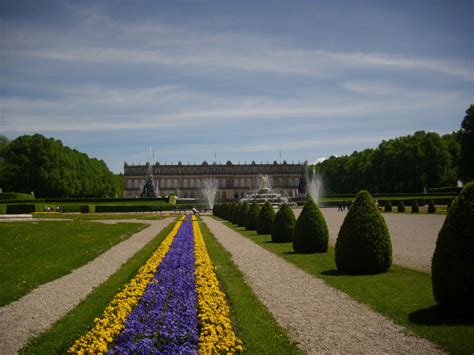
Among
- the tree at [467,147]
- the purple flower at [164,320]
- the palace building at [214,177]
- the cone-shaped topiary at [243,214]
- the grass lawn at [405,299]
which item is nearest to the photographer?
the purple flower at [164,320]


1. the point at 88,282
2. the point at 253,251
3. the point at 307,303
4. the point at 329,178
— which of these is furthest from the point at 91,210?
the point at 329,178

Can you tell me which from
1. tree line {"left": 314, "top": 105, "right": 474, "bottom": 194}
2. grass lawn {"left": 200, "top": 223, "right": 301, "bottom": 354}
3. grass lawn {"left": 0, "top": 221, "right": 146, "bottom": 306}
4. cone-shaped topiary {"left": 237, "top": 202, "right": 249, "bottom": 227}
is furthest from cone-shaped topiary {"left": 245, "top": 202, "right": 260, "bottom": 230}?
tree line {"left": 314, "top": 105, "right": 474, "bottom": 194}

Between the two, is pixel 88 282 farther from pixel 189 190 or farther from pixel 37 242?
pixel 189 190

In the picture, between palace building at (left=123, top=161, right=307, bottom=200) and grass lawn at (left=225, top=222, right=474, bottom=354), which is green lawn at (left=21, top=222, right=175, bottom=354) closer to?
grass lawn at (left=225, top=222, right=474, bottom=354)

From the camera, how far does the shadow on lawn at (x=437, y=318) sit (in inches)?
230

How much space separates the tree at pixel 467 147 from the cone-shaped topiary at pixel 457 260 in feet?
136

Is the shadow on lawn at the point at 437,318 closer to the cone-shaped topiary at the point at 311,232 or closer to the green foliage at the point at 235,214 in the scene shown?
the cone-shaped topiary at the point at 311,232

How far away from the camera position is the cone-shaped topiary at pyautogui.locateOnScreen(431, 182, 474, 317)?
5836 mm

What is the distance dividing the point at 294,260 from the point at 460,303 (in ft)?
19.8

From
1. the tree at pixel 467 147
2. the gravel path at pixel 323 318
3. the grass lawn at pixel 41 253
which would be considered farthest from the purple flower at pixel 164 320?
the tree at pixel 467 147

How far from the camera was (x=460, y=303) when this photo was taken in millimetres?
5898

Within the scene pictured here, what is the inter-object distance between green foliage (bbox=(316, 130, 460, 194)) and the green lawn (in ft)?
170

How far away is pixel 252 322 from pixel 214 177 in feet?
380

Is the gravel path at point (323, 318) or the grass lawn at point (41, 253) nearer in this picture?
the gravel path at point (323, 318)
